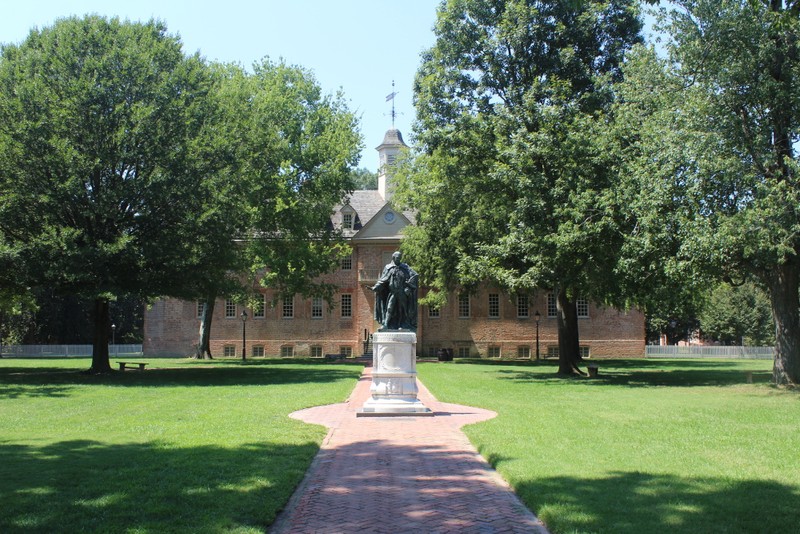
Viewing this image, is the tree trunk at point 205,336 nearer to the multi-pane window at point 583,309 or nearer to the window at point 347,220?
the window at point 347,220

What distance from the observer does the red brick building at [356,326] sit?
170 ft

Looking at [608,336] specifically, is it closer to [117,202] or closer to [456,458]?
[117,202]

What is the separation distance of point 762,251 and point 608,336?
34.1 metres

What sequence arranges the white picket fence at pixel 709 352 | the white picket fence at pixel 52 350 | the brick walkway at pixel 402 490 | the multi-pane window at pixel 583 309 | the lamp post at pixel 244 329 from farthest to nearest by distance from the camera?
1. the white picket fence at pixel 709 352
2. the white picket fence at pixel 52 350
3. the multi-pane window at pixel 583 309
4. the lamp post at pixel 244 329
5. the brick walkway at pixel 402 490

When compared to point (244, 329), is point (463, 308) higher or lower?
higher

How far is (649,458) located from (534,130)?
19.7 metres

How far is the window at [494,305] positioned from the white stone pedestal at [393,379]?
37538 millimetres

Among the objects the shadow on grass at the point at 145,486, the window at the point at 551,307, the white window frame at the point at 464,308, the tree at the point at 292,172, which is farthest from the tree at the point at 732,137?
the white window frame at the point at 464,308

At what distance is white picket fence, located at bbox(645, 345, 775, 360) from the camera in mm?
59969

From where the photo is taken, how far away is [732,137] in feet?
65.4

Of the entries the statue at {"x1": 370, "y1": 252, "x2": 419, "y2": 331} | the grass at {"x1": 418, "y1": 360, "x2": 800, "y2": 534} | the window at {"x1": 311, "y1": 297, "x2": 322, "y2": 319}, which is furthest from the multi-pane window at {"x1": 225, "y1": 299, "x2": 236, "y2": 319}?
the statue at {"x1": 370, "y1": 252, "x2": 419, "y2": 331}

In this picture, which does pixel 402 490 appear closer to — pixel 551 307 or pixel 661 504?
pixel 661 504

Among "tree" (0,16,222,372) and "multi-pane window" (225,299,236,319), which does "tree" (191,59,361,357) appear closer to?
"multi-pane window" (225,299,236,319)

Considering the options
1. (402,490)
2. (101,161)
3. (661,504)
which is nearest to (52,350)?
(101,161)
